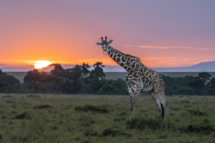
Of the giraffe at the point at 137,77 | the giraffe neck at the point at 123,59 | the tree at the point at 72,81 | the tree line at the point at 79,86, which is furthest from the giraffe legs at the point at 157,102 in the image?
the tree at the point at 72,81

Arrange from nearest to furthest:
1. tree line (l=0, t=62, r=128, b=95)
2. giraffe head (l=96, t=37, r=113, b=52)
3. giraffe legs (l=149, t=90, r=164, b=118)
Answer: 1. giraffe head (l=96, t=37, r=113, b=52)
2. giraffe legs (l=149, t=90, r=164, b=118)
3. tree line (l=0, t=62, r=128, b=95)

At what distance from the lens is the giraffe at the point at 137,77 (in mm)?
9648

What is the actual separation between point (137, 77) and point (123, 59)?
3.25 ft

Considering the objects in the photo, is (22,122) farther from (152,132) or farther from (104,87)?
(104,87)

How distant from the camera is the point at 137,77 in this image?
31.7 ft

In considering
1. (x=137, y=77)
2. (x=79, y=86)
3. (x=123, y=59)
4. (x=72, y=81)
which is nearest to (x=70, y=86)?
(x=72, y=81)

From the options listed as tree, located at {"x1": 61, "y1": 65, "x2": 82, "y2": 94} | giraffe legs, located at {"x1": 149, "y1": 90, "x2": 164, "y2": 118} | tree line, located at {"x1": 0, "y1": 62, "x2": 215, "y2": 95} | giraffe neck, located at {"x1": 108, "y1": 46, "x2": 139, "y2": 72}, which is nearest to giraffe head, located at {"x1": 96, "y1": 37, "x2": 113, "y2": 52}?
giraffe neck, located at {"x1": 108, "y1": 46, "x2": 139, "y2": 72}

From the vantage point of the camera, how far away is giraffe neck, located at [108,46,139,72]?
391 inches

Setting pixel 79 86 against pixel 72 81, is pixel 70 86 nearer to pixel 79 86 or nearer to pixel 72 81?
pixel 72 81

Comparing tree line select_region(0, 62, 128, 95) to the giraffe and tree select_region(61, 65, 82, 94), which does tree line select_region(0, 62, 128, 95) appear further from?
the giraffe

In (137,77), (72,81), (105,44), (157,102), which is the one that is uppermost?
(105,44)

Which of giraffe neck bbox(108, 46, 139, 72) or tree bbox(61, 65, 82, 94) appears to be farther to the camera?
tree bbox(61, 65, 82, 94)

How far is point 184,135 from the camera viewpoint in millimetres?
7348

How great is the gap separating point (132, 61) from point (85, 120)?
311cm
